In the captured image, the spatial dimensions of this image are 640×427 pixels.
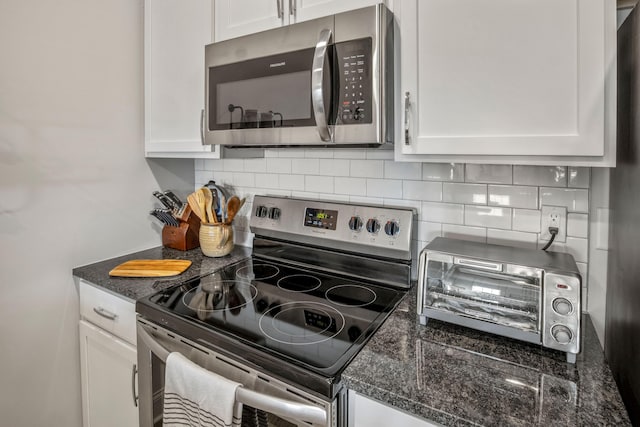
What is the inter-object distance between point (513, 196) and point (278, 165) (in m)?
1.02

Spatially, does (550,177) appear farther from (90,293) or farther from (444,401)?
(90,293)

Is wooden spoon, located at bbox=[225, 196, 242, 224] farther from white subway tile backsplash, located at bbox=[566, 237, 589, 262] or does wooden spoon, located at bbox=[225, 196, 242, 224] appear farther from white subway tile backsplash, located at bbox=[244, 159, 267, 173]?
white subway tile backsplash, located at bbox=[566, 237, 589, 262]

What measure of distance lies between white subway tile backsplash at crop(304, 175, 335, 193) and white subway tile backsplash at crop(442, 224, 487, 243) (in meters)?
0.51

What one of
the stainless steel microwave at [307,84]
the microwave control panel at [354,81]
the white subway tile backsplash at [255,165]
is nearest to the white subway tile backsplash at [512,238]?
the stainless steel microwave at [307,84]

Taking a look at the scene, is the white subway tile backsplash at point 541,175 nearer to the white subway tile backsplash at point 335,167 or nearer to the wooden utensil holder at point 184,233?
the white subway tile backsplash at point 335,167

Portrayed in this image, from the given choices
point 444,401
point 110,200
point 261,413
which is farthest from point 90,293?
point 444,401

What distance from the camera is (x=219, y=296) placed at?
130 cm

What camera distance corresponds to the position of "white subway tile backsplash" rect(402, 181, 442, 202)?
4.45 feet

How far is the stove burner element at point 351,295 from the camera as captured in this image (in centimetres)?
125

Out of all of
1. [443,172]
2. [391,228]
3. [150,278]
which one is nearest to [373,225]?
[391,228]

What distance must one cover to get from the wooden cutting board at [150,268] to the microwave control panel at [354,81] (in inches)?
37.0

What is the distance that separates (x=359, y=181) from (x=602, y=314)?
36.3 inches

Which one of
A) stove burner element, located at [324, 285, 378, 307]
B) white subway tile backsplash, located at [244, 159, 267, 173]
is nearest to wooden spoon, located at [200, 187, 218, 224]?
white subway tile backsplash, located at [244, 159, 267, 173]

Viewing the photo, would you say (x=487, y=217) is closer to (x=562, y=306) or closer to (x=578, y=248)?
(x=578, y=248)
